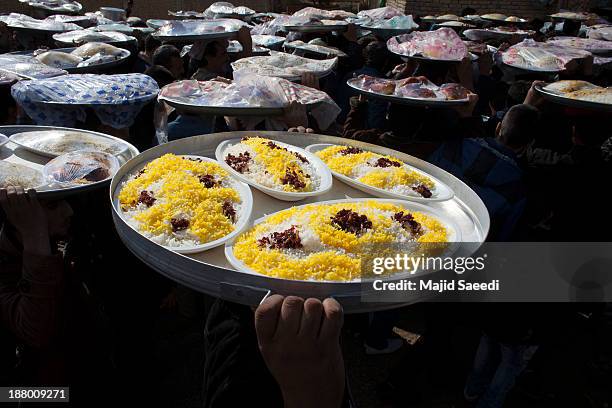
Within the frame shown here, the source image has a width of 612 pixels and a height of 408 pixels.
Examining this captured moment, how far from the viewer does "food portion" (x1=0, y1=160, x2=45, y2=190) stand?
1.73m

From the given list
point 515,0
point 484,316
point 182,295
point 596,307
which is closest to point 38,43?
point 182,295

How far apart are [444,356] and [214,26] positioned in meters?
3.65

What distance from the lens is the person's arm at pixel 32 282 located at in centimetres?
162

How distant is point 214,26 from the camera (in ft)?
14.8

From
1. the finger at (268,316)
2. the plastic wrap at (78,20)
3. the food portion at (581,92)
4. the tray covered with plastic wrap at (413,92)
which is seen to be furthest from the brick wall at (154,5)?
the finger at (268,316)

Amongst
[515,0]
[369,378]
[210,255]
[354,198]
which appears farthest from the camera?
[515,0]

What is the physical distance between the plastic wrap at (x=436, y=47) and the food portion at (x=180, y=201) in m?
3.22

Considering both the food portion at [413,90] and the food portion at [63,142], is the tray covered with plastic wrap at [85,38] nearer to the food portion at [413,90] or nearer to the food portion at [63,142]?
the food portion at [413,90]

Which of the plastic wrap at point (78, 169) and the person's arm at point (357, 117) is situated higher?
the plastic wrap at point (78, 169)

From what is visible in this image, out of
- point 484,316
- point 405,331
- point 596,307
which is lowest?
point 405,331

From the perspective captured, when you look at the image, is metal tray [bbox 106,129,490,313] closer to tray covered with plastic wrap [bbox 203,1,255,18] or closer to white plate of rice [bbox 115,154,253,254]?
white plate of rice [bbox 115,154,253,254]

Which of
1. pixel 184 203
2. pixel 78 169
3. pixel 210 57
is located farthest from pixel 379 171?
pixel 210 57

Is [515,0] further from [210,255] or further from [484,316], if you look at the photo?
[210,255]

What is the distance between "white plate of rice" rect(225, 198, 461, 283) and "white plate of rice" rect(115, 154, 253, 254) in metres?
0.09
